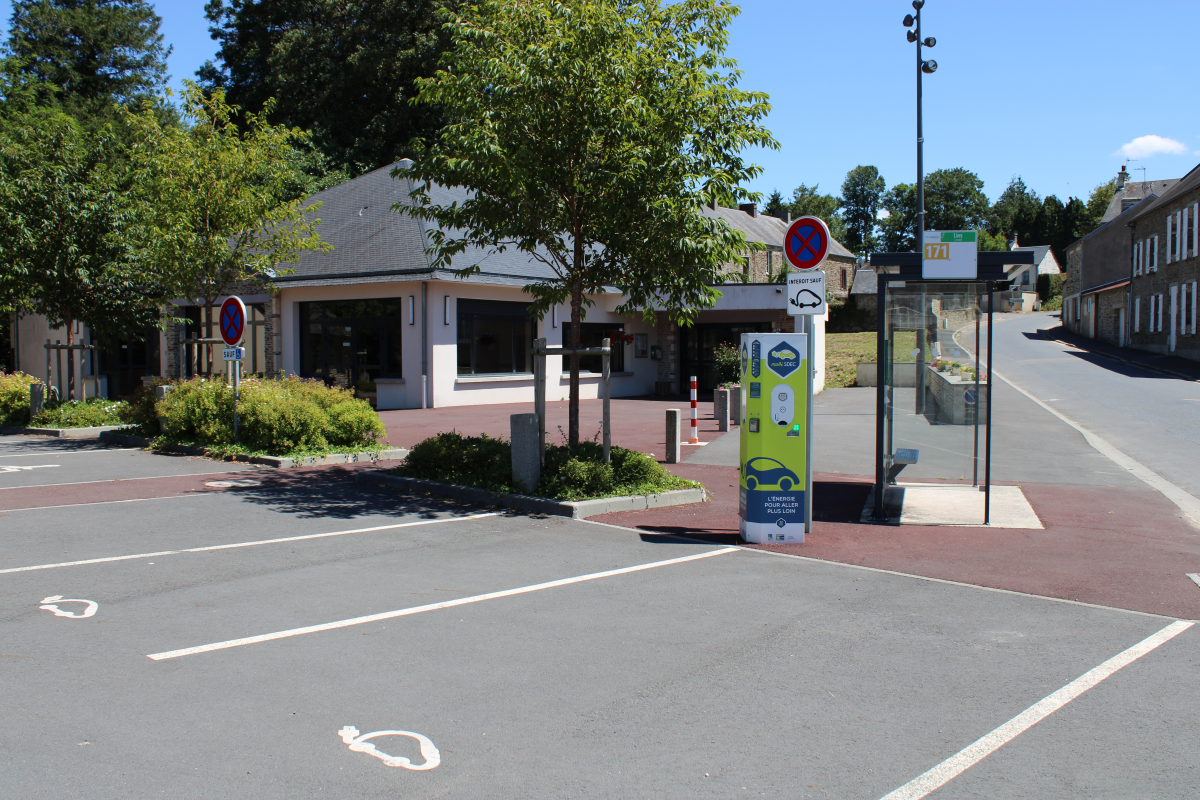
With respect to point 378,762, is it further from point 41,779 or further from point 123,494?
point 123,494

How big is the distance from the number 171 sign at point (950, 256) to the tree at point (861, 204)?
11339 cm

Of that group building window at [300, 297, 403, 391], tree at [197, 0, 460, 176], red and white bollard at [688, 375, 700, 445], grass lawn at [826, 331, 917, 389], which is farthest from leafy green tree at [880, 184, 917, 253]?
red and white bollard at [688, 375, 700, 445]

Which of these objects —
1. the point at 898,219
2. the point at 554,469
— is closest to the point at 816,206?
the point at 898,219

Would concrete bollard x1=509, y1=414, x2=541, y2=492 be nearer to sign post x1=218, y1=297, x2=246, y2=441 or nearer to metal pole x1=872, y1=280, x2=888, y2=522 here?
metal pole x1=872, y1=280, x2=888, y2=522

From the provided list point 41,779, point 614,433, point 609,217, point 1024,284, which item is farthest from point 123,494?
point 1024,284

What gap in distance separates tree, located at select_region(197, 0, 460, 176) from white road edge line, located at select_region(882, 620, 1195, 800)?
34172 mm

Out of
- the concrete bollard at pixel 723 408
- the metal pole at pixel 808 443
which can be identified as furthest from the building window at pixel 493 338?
the metal pole at pixel 808 443

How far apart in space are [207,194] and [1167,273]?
45847mm

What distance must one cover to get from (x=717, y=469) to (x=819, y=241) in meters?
5.21

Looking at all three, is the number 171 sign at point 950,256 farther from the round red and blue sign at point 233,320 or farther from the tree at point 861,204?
the tree at point 861,204

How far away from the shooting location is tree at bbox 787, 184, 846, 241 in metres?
106

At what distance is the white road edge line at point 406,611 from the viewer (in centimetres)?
495

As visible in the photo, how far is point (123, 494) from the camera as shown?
34.2ft

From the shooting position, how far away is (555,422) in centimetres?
1927
